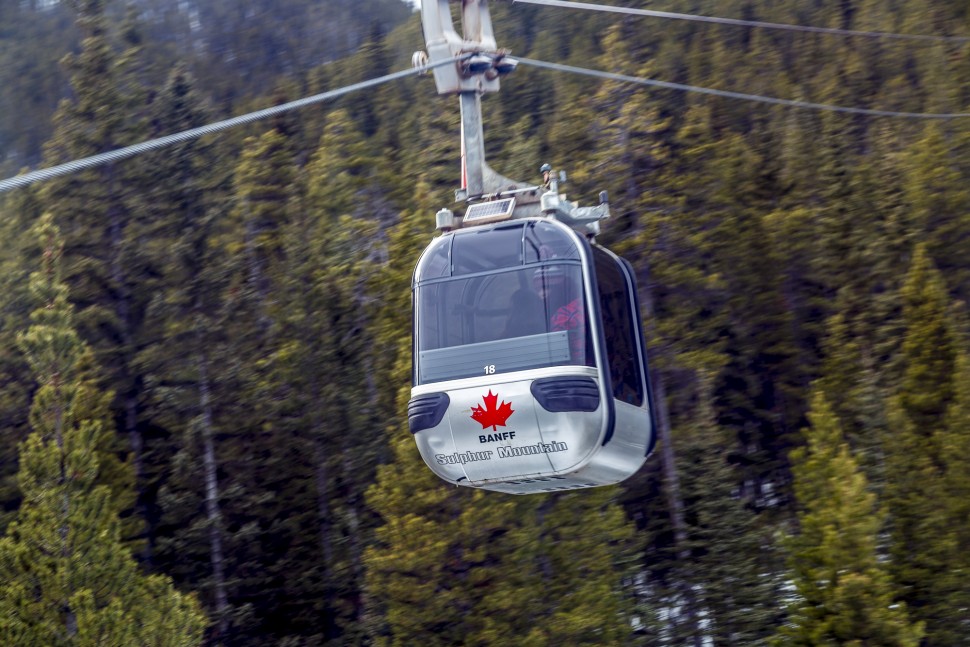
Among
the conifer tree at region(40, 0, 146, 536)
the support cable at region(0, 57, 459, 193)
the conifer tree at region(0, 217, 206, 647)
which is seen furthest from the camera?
the conifer tree at region(40, 0, 146, 536)

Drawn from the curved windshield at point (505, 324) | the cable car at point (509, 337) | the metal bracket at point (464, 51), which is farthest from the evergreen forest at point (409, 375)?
the metal bracket at point (464, 51)

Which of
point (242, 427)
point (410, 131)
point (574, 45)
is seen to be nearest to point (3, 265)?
point (242, 427)

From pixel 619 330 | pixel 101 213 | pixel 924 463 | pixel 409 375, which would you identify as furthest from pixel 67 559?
pixel 924 463

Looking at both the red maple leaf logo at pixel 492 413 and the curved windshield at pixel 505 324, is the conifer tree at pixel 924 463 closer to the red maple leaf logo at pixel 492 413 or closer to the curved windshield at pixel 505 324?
the curved windshield at pixel 505 324

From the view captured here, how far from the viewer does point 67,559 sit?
2495 centimetres

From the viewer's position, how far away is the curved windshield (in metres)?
12.0

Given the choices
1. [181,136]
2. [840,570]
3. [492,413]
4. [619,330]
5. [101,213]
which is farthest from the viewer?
[101,213]

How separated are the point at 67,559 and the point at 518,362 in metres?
15.8

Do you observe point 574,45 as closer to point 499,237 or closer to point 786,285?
Answer: point 786,285

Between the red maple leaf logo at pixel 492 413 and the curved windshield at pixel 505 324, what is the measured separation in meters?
0.27

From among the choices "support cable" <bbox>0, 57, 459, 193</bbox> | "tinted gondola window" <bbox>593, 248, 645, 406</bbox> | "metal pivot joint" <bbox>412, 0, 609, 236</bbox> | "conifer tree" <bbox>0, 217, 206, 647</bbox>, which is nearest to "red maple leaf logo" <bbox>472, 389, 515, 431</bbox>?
"tinted gondola window" <bbox>593, 248, 645, 406</bbox>

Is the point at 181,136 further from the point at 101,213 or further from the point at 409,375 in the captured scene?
the point at 101,213

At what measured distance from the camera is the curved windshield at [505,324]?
471 inches

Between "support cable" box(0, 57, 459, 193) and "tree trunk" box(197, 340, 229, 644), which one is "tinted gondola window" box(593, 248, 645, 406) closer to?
"support cable" box(0, 57, 459, 193)
